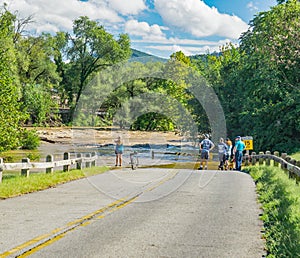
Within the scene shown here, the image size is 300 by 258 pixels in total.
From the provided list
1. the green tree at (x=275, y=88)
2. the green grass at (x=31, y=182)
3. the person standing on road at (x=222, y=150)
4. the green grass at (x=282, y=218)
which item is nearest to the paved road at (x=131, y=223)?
the green grass at (x=282, y=218)

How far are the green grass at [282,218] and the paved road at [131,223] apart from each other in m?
0.25

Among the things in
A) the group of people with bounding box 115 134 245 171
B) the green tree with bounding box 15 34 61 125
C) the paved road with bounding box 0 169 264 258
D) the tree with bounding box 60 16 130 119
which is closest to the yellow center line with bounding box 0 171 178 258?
the paved road with bounding box 0 169 264 258

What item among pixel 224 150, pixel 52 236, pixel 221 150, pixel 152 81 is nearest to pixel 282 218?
pixel 52 236

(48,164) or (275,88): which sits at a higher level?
(275,88)

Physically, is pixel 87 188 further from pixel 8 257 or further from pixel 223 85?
pixel 223 85

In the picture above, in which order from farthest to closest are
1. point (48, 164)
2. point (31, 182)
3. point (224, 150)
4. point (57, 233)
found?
point (224, 150)
point (48, 164)
point (31, 182)
point (57, 233)

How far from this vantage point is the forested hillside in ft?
125

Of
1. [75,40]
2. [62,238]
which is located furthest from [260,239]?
[75,40]

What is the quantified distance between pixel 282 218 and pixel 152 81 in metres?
49.3

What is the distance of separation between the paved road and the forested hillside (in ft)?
30.0

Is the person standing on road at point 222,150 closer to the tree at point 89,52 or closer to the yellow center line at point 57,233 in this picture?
the yellow center line at point 57,233

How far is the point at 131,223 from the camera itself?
9203 mm

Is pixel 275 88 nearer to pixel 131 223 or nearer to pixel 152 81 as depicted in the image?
pixel 152 81

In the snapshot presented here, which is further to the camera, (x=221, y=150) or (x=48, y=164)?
(x=221, y=150)
